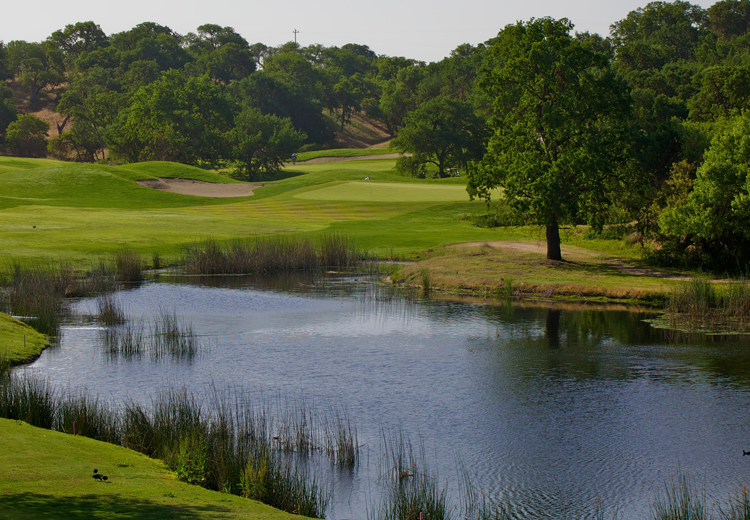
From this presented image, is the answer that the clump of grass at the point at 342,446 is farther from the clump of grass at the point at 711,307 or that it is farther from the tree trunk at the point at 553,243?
the tree trunk at the point at 553,243

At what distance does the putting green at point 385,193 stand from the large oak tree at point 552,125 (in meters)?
28.9

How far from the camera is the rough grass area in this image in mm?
17703

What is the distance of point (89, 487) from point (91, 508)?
1101 mm

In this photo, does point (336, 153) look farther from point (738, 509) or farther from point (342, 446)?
point (738, 509)

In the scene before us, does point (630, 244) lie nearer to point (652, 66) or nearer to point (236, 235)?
point (236, 235)

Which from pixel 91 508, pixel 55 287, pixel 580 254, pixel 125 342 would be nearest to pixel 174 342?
pixel 125 342

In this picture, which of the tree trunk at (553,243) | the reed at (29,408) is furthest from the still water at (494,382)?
the tree trunk at (553,243)

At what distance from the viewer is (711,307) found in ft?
83.8

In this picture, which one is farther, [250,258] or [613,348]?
[250,258]

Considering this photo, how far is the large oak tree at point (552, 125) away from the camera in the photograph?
103ft

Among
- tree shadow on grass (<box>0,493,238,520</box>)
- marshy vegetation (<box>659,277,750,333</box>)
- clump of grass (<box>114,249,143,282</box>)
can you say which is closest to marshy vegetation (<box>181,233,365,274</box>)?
clump of grass (<box>114,249,143,282</box>)

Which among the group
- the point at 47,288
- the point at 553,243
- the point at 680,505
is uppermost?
the point at 553,243

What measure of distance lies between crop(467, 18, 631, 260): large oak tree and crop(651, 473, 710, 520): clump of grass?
808 inches

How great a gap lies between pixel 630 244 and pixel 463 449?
97.9 ft
